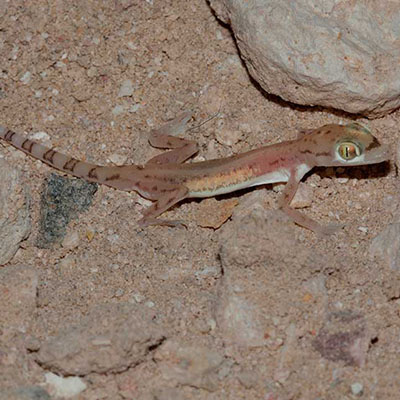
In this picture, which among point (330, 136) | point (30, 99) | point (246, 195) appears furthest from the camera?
point (30, 99)

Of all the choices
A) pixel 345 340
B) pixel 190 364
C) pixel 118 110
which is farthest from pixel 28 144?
pixel 345 340

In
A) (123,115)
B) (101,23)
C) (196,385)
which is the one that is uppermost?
(101,23)

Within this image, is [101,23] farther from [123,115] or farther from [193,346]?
[193,346]

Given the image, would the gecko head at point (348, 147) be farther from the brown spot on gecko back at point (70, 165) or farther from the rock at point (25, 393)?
the rock at point (25, 393)

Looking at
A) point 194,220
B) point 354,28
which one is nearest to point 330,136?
point 354,28

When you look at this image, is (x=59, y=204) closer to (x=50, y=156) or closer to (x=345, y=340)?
(x=50, y=156)

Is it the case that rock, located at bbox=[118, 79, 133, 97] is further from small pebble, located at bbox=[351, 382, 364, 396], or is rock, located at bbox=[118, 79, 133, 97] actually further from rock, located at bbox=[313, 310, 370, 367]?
small pebble, located at bbox=[351, 382, 364, 396]

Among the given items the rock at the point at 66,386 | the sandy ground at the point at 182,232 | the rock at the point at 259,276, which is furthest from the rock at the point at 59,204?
the rock at the point at 259,276
